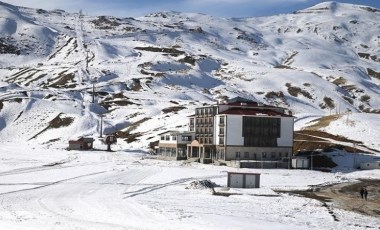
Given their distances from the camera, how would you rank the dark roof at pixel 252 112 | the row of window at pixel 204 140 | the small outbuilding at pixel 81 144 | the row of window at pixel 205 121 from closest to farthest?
the dark roof at pixel 252 112 < the row of window at pixel 204 140 < the row of window at pixel 205 121 < the small outbuilding at pixel 81 144

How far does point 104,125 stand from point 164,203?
102 meters

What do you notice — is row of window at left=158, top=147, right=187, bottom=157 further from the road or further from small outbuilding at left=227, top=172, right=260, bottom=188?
small outbuilding at left=227, top=172, right=260, bottom=188

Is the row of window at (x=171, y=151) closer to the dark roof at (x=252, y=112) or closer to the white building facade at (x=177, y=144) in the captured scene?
the white building facade at (x=177, y=144)

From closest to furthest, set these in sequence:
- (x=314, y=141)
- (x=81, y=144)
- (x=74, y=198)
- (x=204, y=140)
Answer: (x=74, y=198) < (x=204, y=140) < (x=314, y=141) < (x=81, y=144)

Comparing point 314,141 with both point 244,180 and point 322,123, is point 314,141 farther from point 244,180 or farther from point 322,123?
point 244,180

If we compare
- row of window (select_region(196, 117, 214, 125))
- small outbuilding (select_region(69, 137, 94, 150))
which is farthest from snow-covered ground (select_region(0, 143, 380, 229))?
small outbuilding (select_region(69, 137, 94, 150))

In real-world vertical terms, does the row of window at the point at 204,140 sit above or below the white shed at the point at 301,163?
above

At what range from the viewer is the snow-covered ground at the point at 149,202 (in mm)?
38469

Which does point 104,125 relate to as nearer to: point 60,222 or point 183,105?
point 183,105

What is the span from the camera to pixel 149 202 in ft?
157

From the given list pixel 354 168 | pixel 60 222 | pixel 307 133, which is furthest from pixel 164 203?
pixel 307 133

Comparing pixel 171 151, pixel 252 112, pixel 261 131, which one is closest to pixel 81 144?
pixel 171 151

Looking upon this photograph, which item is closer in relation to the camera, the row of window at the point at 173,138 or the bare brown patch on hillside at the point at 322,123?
the row of window at the point at 173,138

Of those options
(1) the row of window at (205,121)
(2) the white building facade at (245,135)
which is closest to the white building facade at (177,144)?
(1) the row of window at (205,121)
